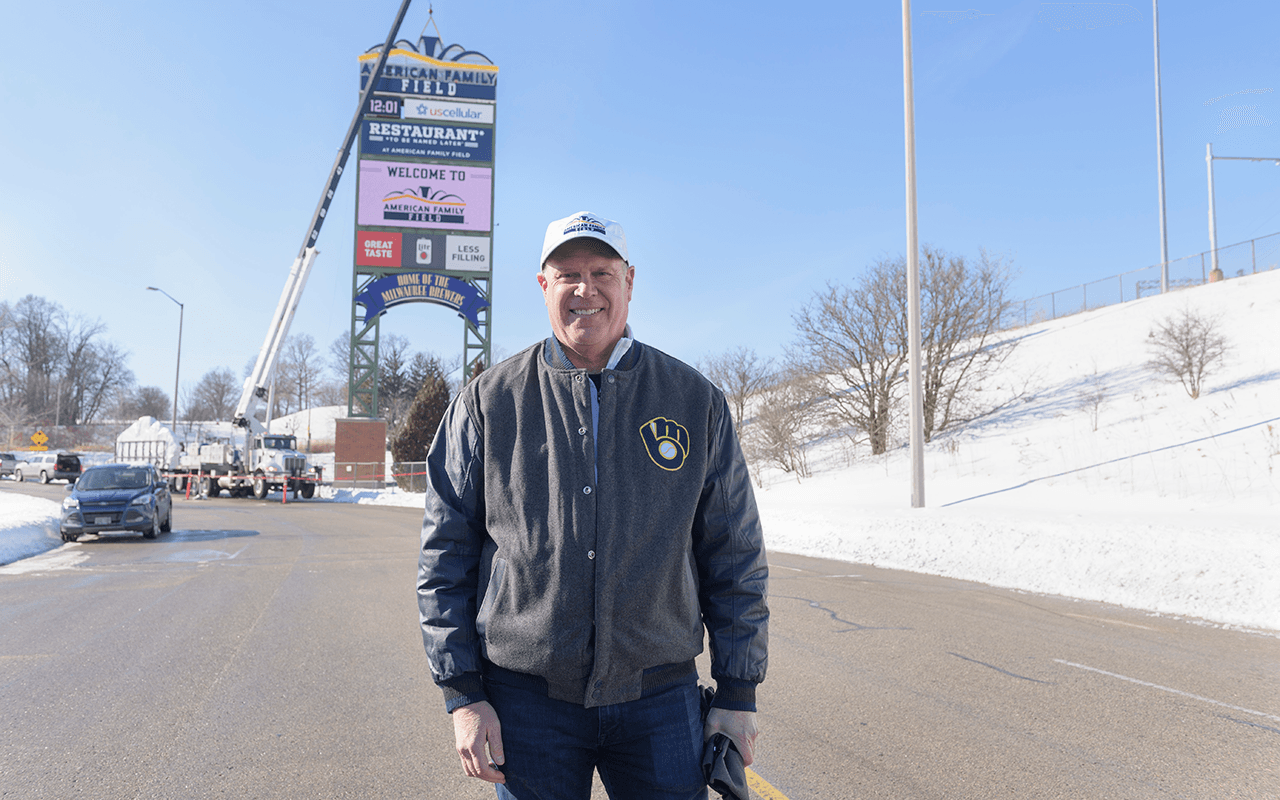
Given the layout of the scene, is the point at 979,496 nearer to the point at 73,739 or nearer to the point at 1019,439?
the point at 1019,439

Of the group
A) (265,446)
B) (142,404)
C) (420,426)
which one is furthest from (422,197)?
(142,404)

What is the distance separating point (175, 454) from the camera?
42.7 m

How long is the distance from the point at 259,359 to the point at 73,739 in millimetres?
32362

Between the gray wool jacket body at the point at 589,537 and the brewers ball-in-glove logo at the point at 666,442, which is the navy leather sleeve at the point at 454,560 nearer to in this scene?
the gray wool jacket body at the point at 589,537

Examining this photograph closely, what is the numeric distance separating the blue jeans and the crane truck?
112 feet

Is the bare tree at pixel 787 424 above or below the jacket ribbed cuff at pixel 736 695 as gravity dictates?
above

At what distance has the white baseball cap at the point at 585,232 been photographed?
2.29 m

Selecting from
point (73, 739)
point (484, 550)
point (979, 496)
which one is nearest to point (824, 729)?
point (484, 550)

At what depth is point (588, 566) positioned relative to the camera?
2020 mm

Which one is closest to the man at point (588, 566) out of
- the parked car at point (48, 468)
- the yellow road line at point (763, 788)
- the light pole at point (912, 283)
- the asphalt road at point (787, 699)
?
the yellow road line at point (763, 788)

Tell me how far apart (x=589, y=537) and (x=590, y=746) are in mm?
583

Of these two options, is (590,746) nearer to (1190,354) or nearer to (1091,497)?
(1091,497)

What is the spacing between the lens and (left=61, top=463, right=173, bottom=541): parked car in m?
16.1

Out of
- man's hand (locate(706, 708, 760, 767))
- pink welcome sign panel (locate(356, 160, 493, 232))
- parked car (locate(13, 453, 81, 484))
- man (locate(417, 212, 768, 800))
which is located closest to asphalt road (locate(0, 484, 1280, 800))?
man's hand (locate(706, 708, 760, 767))
